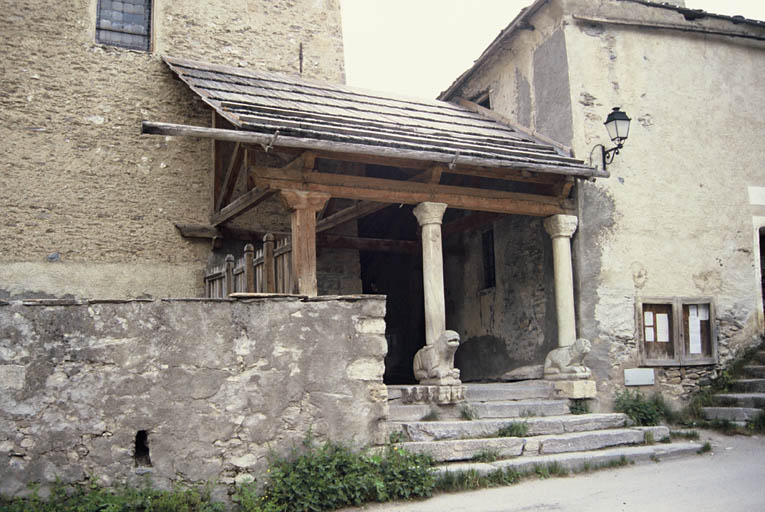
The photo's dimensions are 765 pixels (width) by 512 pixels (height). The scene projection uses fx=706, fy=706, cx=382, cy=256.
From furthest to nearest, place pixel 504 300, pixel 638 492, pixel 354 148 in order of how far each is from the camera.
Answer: pixel 504 300, pixel 354 148, pixel 638 492

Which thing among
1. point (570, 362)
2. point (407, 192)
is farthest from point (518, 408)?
point (407, 192)

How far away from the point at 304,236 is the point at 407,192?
1527 millimetres

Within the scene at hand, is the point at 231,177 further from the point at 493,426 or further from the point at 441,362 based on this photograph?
the point at 493,426

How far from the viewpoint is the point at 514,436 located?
23.3ft

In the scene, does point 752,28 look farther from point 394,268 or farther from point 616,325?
point 394,268

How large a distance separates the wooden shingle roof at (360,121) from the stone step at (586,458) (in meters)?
3.39

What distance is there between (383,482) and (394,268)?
26.5 ft

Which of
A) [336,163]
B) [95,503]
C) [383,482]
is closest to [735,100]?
[336,163]

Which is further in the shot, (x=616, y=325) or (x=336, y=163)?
(x=336, y=163)

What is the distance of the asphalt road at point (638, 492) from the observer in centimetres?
549

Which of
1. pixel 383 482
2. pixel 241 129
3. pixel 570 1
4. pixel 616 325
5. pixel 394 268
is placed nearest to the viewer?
pixel 383 482

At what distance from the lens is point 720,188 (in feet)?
33.4

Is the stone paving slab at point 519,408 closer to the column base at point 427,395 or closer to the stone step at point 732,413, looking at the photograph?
the column base at point 427,395

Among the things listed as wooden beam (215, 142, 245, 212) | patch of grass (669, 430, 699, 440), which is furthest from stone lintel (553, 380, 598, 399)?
wooden beam (215, 142, 245, 212)
